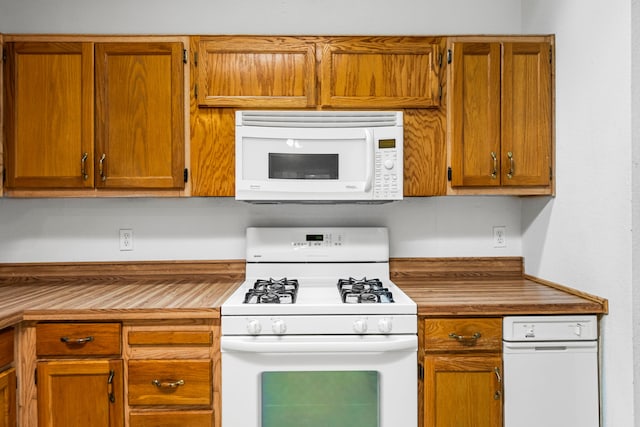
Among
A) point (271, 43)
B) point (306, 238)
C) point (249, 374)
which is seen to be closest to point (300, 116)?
point (271, 43)

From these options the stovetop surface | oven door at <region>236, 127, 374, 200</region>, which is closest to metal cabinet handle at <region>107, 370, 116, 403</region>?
the stovetop surface

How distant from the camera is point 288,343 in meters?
1.69

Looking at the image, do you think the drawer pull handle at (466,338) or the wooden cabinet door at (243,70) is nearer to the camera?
the drawer pull handle at (466,338)

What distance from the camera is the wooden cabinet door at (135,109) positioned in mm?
2010

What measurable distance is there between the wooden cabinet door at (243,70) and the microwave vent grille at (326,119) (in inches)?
2.1

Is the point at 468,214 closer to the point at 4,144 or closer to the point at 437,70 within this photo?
the point at 437,70

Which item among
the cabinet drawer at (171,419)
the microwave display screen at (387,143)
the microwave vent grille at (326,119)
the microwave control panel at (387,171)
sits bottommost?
the cabinet drawer at (171,419)

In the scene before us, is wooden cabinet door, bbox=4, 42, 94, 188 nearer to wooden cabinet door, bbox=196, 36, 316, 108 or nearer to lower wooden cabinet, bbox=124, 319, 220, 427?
wooden cabinet door, bbox=196, 36, 316, 108

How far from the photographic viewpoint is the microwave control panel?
198cm

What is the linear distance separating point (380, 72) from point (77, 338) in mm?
1673

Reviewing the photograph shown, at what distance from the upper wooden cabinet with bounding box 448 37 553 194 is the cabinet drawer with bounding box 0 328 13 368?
1.91 metres

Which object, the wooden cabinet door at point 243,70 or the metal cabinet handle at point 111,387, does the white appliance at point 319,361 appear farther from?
the wooden cabinet door at point 243,70

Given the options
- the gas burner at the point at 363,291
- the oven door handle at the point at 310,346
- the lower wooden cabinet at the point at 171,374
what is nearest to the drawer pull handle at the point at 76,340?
the lower wooden cabinet at the point at 171,374

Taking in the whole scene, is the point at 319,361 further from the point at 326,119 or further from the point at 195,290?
the point at 326,119
